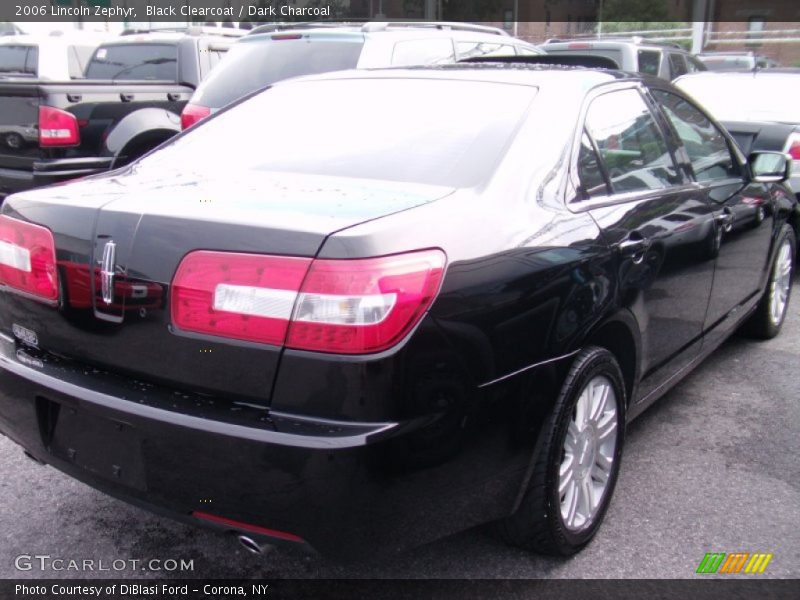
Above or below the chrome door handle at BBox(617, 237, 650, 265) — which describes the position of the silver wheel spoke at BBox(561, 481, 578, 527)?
below

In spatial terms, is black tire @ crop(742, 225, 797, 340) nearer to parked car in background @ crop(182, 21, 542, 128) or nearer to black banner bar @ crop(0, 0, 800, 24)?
parked car in background @ crop(182, 21, 542, 128)

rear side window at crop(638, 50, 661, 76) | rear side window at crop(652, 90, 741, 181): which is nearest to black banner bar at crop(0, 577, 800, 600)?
rear side window at crop(652, 90, 741, 181)

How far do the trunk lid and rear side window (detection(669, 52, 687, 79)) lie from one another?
1118 centimetres

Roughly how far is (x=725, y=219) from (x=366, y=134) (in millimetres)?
1832

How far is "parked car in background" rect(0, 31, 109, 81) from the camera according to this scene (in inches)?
389

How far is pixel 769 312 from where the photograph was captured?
4.87 metres

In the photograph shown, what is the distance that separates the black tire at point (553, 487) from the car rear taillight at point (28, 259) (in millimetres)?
1512

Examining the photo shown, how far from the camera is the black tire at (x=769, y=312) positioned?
474 centimetres

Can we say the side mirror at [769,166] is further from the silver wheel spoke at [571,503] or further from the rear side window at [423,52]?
the rear side window at [423,52]

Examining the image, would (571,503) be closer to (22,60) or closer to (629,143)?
(629,143)

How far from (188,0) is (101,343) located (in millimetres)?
12146

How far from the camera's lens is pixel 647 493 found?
126 inches

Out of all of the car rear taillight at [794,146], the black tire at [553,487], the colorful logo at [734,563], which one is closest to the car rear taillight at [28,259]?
the black tire at [553,487]

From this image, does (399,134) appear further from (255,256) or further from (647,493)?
(647,493)
